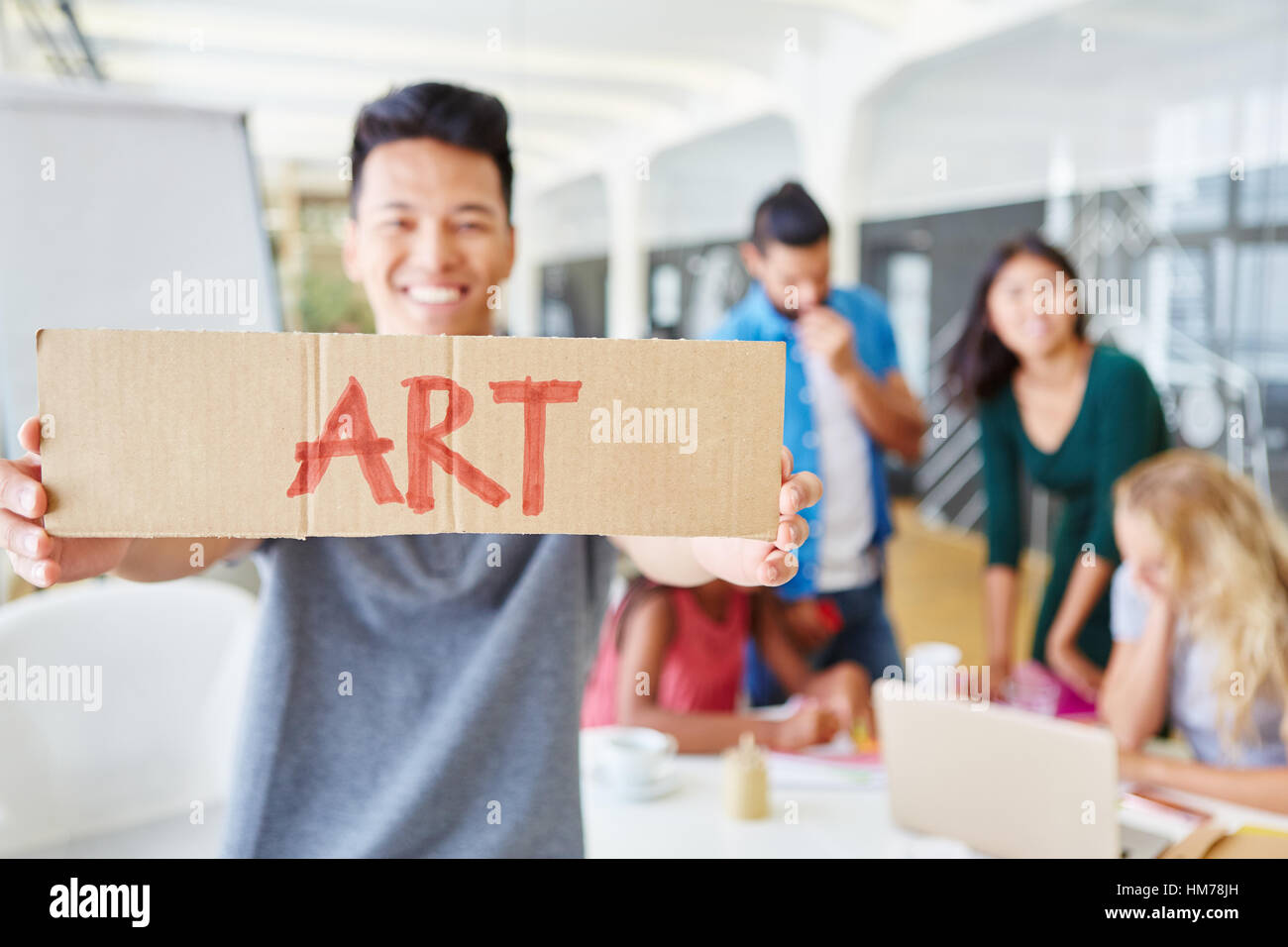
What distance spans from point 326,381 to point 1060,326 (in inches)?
87.8

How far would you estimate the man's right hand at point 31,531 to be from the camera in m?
0.62

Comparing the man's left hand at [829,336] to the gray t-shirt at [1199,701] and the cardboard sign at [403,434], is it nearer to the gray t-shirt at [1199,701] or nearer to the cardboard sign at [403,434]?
the gray t-shirt at [1199,701]

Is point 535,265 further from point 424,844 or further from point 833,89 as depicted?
point 424,844

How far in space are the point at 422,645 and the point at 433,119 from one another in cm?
56

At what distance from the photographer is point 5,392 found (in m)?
2.30

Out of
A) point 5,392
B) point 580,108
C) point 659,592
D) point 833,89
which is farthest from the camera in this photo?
point 580,108

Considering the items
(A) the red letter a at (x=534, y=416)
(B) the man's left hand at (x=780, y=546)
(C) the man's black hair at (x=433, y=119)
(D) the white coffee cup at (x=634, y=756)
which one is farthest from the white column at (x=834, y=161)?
(A) the red letter a at (x=534, y=416)

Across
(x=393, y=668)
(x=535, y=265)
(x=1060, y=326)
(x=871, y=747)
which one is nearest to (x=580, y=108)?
(x=535, y=265)

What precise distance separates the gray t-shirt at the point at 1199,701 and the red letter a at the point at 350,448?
5.25ft

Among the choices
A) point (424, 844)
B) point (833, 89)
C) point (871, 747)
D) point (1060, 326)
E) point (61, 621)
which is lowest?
point (871, 747)

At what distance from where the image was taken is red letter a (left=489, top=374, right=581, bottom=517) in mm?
643

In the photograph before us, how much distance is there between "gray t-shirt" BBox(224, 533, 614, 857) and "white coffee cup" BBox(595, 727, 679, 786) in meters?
0.40

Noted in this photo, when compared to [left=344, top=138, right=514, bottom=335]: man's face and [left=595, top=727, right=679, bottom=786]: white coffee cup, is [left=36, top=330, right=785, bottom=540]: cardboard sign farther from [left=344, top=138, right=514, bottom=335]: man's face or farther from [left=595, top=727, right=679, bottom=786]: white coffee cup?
[left=595, top=727, right=679, bottom=786]: white coffee cup

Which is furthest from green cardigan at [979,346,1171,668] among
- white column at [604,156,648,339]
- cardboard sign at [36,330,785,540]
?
white column at [604,156,648,339]
